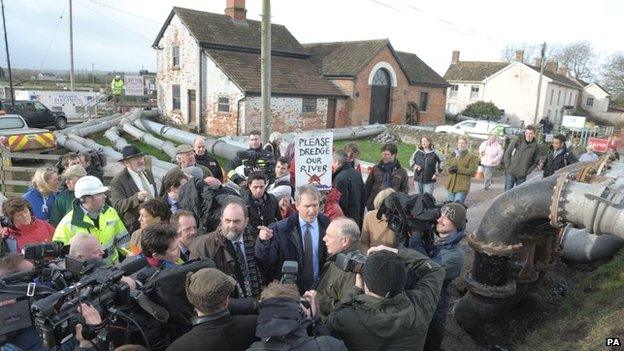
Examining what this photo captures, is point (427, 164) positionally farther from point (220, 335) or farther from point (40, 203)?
A: point (220, 335)

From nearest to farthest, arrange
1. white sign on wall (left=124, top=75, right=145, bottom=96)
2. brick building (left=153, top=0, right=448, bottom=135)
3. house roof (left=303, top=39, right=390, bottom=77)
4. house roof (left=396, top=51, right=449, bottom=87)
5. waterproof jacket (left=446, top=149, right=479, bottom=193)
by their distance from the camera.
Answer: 1. waterproof jacket (left=446, top=149, right=479, bottom=193)
2. brick building (left=153, top=0, right=448, bottom=135)
3. house roof (left=303, top=39, right=390, bottom=77)
4. white sign on wall (left=124, top=75, right=145, bottom=96)
5. house roof (left=396, top=51, right=449, bottom=87)

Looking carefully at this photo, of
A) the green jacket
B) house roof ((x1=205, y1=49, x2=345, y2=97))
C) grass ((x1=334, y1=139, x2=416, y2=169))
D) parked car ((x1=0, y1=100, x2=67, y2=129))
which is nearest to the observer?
the green jacket

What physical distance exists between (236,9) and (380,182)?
2188 centimetres

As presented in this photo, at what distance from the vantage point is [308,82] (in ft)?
84.2

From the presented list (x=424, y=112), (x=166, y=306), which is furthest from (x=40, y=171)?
(x=424, y=112)

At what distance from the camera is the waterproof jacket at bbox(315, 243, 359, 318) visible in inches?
126

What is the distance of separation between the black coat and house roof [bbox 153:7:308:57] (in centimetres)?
2256

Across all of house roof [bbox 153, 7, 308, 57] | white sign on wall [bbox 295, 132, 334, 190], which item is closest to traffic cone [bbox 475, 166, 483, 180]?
white sign on wall [bbox 295, 132, 334, 190]

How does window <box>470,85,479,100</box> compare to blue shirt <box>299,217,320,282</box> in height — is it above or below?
above

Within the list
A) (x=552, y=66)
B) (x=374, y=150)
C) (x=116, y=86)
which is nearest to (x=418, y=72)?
(x=374, y=150)

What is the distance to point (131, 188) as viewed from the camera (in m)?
5.76

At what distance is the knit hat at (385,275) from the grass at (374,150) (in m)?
14.0

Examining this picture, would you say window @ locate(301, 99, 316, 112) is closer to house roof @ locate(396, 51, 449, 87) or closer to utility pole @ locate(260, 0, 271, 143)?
house roof @ locate(396, 51, 449, 87)

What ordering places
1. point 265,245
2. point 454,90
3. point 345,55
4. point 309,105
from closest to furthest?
1. point 265,245
2. point 309,105
3. point 345,55
4. point 454,90
